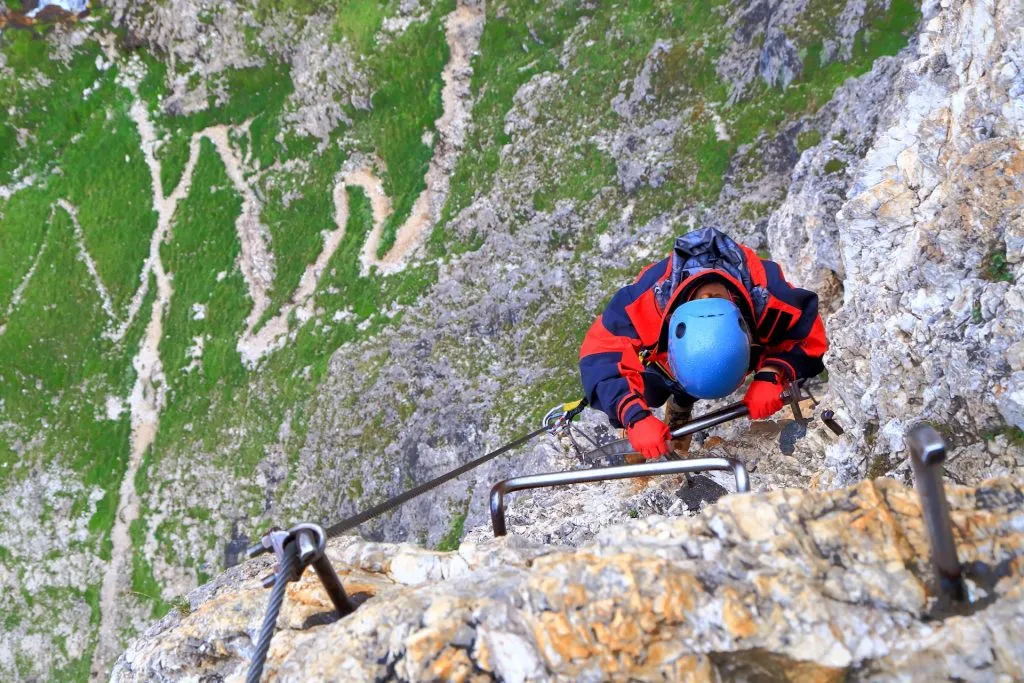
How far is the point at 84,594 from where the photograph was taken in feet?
115

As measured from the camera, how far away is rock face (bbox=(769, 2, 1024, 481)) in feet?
20.1

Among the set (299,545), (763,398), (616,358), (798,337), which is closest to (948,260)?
(798,337)

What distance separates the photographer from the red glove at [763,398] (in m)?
7.18

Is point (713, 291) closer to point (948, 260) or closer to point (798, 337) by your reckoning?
point (798, 337)

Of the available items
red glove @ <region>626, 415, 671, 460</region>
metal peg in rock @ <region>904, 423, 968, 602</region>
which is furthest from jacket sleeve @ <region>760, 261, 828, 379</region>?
metal peg in rock @ <region>904, 423, 968, 602</region>

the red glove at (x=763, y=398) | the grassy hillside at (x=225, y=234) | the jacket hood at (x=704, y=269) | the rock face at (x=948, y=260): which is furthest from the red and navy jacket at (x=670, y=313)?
the grassy hillside at (x=225, y=234)

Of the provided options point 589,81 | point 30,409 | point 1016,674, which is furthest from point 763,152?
point 30,409

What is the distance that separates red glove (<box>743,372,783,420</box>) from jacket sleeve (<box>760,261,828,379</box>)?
412mm

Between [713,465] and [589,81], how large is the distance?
2795 centimetres

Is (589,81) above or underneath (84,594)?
above

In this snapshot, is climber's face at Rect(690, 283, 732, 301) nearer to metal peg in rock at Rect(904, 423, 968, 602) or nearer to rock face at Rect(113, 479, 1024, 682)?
rock face at Rect(113, 479, 1024, 682)

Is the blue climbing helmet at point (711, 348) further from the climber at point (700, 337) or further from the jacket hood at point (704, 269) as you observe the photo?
the jacket hood at point (704, 269)

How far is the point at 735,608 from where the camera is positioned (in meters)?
3.39

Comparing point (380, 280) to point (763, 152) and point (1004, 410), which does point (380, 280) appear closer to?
point (763, 152)
